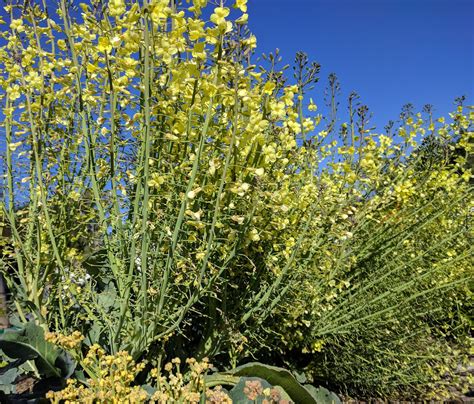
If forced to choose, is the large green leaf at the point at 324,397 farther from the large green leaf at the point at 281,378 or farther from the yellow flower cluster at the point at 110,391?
the yellow flower cluster at the point at 110,391

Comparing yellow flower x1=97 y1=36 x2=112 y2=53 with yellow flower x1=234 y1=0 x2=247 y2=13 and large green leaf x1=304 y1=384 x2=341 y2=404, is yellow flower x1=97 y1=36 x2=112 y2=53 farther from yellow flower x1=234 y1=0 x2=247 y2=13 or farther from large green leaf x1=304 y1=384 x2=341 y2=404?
large green leaf x1=304 y1=384 x2=341 y2=404

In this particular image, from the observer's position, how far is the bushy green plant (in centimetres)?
175

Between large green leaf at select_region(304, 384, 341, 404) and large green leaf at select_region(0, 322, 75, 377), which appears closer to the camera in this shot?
large green leaf at select_region(0, 322, 75, 377)

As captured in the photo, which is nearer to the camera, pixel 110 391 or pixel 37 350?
pixel 110 391

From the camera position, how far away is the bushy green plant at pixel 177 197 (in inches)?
69.0

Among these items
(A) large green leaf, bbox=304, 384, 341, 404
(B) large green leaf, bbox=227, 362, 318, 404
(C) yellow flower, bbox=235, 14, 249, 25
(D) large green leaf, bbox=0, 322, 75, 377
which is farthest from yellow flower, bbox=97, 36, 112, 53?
(A) large green leaf, bbox=304, 384, 341, 404

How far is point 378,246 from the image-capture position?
3607 millimetres

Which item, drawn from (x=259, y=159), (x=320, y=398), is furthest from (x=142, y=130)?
(x=320, y=398)

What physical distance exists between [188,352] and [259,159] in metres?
1.44

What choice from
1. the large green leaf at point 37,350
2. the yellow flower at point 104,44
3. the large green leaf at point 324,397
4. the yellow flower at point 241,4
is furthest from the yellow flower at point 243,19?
the large green leaf at point 324,397

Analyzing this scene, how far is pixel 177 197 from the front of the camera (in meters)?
1.89

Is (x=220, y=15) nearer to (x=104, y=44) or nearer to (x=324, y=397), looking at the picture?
(x=104, y=44)

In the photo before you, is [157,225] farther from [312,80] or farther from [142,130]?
[312,80]

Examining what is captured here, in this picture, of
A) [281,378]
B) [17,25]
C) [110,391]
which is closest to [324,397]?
[281,378]
